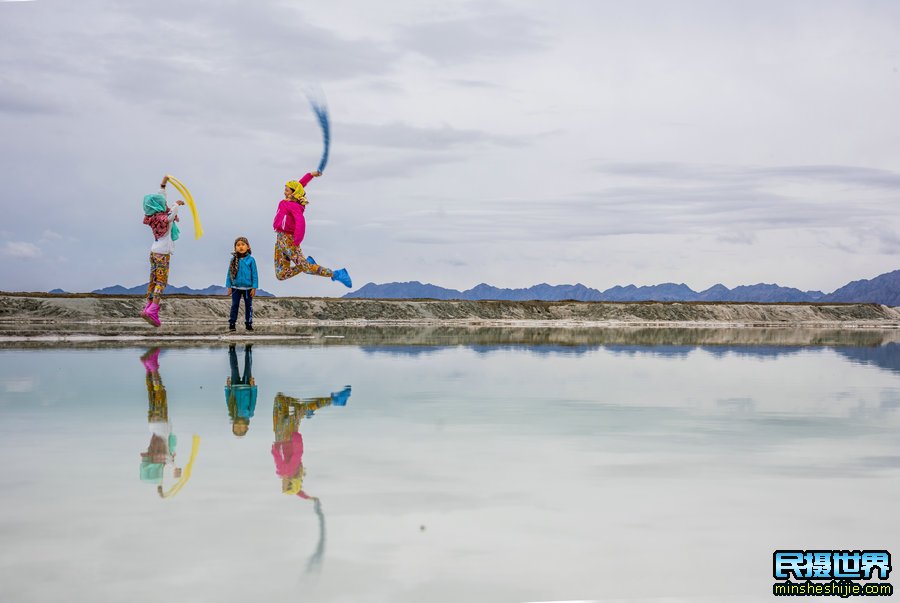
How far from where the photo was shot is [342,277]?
2489 centimetres

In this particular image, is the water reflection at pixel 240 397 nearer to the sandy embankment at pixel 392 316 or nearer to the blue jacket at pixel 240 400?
the blue jacket at pixel 240 400

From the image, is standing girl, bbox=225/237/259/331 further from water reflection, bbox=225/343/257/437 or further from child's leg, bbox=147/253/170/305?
water reflection, bbox=225/343/257/437

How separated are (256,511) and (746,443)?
16.2 ft

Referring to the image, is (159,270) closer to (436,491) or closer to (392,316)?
(436,491)

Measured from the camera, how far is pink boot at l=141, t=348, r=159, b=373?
15828 millimetres

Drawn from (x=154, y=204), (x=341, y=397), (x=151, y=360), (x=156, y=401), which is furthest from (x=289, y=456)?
(x=154, y=204)

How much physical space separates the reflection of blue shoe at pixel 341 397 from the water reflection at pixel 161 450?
2.02 metres

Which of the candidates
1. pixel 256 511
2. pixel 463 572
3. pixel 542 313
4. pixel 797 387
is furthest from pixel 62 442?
pixel 542 313

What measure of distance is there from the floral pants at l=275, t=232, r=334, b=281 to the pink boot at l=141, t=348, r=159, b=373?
16.0ft

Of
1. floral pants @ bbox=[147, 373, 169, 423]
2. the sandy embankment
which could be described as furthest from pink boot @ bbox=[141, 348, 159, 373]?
the sandy embankment

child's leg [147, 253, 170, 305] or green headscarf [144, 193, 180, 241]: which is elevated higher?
green headscarf [144, 193, 180, 241]

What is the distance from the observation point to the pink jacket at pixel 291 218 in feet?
79.2

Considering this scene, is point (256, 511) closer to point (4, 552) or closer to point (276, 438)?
point (4, 552)

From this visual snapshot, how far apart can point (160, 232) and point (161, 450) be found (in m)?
17.5
